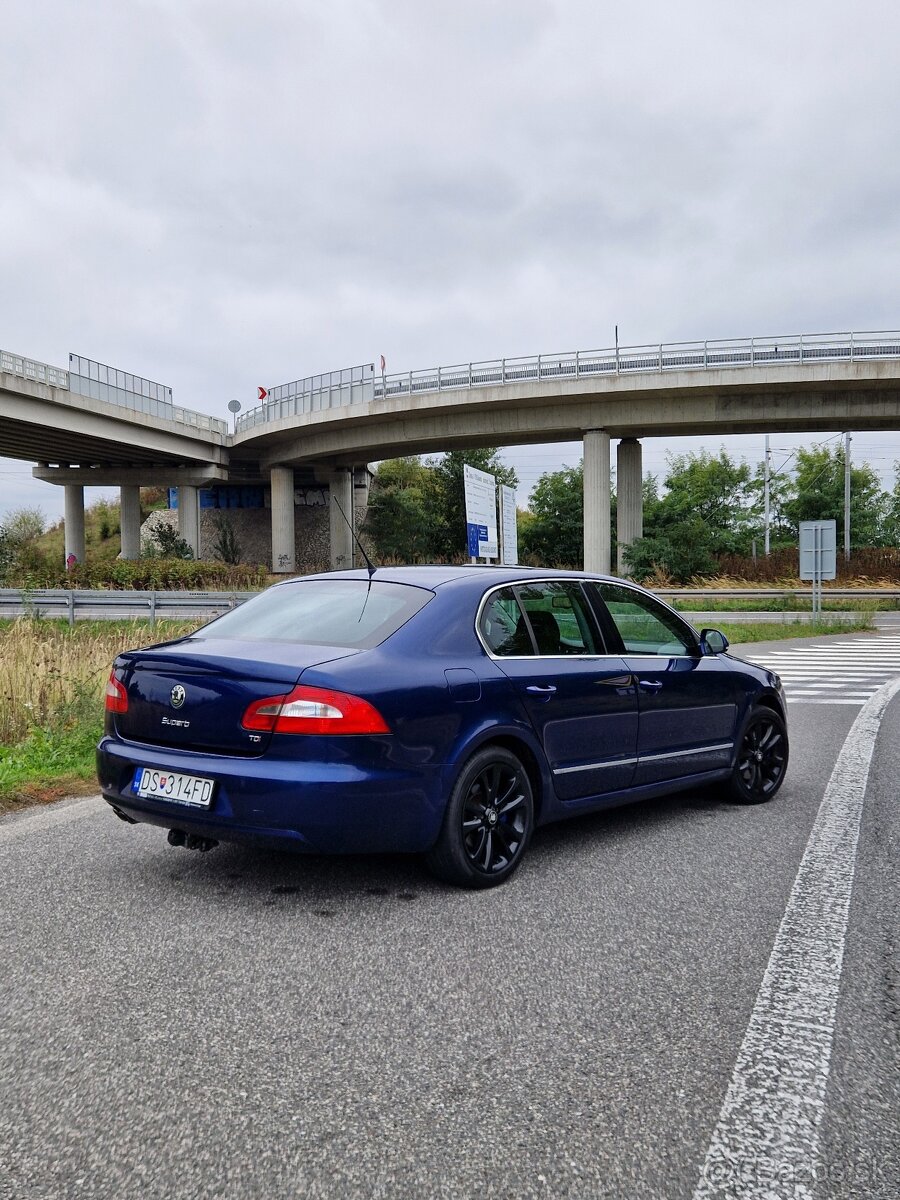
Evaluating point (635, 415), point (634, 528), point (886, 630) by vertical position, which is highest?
point (635, 415)

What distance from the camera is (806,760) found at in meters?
8.16

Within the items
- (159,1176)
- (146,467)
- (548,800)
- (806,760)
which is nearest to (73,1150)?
(159,1176)

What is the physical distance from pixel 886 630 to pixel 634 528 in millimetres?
18234

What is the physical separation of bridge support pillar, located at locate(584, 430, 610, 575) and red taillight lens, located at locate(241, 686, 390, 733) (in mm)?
36306

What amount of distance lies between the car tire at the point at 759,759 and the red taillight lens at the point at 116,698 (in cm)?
375

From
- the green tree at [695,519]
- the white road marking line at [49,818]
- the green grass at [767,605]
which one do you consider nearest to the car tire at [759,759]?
the white road marking line at [49,818]

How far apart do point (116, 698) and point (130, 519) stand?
5616 cm

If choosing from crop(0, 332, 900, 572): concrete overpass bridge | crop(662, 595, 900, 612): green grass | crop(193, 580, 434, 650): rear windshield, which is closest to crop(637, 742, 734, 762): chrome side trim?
crop(193, 580, 434, 650): rear windshield

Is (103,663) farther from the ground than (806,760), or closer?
farther from the ground

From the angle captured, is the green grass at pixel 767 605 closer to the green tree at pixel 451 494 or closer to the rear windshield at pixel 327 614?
the rear windshield at pixel 327 614

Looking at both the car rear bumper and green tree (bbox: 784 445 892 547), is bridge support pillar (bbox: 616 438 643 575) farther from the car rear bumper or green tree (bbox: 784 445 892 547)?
the car rear bumper

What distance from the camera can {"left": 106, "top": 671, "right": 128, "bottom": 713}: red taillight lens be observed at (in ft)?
15.4

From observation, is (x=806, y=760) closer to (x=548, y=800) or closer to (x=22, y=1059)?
(x=548, y=800)

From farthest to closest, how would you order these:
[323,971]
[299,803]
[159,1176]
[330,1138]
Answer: [299,803], [323,971], [330,1138], [159,1176]
